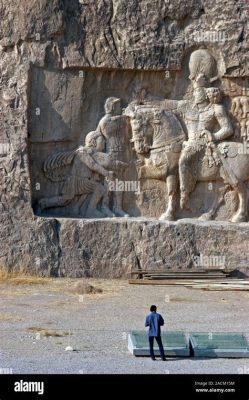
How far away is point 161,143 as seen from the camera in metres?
17.2

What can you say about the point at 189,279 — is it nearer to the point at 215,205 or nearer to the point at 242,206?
the point at 215,205

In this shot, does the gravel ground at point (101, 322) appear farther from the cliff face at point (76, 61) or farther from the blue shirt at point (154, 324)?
the cliff face at point (76, 61)

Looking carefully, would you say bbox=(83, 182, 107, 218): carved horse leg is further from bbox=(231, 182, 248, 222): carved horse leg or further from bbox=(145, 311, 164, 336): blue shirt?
bbox=(145, 311, 164, 336): blue shirt

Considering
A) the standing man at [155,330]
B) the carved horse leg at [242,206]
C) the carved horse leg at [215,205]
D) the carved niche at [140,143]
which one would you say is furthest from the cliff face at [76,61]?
the standing man at [155,330]

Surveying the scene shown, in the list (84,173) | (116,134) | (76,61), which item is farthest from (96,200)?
(76,61)

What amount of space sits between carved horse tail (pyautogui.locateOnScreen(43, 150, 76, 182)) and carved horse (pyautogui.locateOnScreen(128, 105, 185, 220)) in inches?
42.9

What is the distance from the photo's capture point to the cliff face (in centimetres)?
1692

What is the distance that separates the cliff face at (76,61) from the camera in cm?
1692

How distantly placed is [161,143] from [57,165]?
1.67 meters

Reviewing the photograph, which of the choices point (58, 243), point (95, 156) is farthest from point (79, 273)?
point (95, 156)

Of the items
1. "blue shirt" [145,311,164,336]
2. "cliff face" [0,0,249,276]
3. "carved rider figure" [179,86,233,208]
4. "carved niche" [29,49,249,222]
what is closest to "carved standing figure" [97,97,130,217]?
"carved niche" [29,49,249,222]

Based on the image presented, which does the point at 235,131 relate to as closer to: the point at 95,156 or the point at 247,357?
the point at 95,156

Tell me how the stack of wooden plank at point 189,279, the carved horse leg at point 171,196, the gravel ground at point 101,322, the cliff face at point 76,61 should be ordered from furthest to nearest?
1. the carved horse leg at point 171,196
2. the cliff face at point 76,61
3. the stack of wooden plank at point 189,279
4. the gravel ground at point 101,322

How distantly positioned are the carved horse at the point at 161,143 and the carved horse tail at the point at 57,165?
42.9 inches
